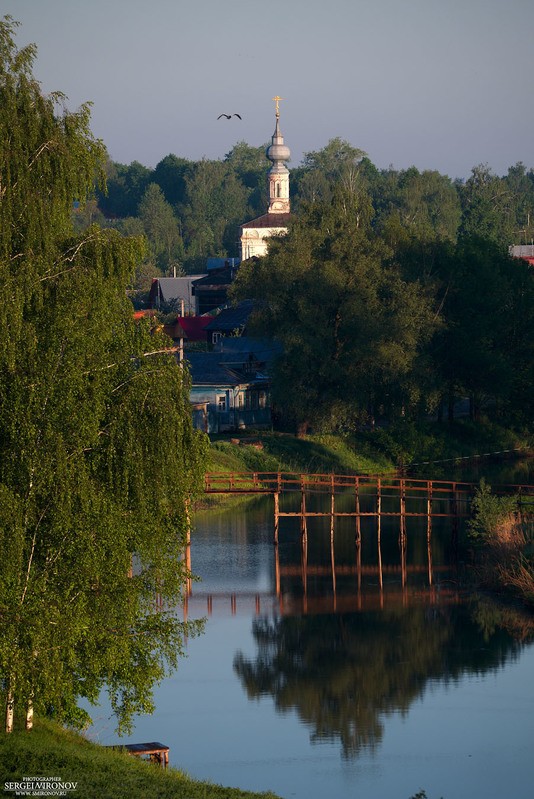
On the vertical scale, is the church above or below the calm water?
above

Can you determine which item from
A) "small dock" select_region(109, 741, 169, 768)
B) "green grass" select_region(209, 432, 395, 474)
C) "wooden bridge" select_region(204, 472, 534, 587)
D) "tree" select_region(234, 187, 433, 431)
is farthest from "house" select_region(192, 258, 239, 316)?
"small dock" select_region(109, 741, 169, 768)

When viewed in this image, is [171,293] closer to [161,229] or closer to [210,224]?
[161,229]

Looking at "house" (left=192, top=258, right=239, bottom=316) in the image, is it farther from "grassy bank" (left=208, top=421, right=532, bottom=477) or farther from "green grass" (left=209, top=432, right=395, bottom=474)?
"green grass" (left=209, top=432, right=395, bottom=474)

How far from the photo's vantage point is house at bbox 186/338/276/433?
234 feet

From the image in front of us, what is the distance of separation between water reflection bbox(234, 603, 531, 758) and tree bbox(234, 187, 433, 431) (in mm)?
27187

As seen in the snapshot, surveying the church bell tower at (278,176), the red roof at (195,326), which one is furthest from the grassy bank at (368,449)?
the church bell tower at (278,176)

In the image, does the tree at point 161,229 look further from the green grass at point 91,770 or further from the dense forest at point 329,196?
the green grass at point 91,770

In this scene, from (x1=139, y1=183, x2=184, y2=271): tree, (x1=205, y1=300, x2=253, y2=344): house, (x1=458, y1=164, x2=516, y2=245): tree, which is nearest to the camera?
(x1=205, y1=300, x2=253, y2=344): house

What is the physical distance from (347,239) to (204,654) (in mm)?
35671

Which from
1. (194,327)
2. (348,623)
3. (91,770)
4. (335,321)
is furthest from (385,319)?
(91,770)

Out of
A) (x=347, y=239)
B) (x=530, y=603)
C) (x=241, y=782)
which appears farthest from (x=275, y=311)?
(x=241, y=782)

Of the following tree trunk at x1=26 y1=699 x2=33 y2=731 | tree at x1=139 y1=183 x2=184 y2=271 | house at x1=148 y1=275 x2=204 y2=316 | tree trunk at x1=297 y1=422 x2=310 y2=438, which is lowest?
tree trunk at x1=297 y1=422 x2=310 y2=438

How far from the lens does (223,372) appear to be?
73625mm

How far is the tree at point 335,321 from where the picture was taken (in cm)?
6581
